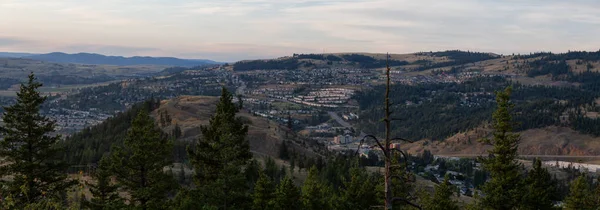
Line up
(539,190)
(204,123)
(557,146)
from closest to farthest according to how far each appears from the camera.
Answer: (539,190) < (204,123) < (557,146)

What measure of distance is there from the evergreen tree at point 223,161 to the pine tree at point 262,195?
6.96ft

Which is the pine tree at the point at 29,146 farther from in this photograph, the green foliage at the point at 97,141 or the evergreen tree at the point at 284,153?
the evergreen tree at the point at 284,153

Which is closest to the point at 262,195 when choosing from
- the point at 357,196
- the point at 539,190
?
the point at 357,196

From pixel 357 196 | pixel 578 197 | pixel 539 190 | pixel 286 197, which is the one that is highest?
pixel 286 197

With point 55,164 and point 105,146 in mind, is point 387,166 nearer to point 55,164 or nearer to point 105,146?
point 55,164

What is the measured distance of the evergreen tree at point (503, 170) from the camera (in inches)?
1378

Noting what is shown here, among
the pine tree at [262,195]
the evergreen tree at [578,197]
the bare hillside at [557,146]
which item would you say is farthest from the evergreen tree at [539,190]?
the bare hillside at [557,146]

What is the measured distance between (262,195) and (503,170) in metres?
18.2

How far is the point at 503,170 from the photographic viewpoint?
35500 mm

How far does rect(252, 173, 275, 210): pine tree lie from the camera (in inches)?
1508

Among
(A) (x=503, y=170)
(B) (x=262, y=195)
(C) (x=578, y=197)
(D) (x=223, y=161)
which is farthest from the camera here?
(C) (x=578, y=197)

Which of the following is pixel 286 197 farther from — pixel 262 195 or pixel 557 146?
pixel 557 146

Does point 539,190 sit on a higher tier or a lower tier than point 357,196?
higher

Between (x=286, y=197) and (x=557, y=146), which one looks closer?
(x=286, y=197)
